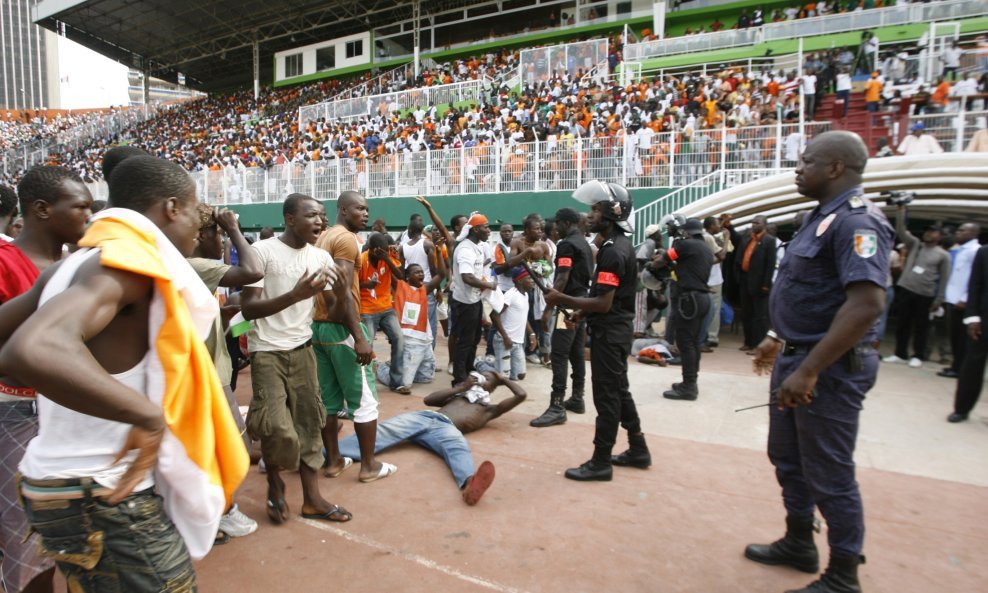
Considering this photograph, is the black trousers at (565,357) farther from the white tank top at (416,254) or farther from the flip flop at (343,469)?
the white tank top at (416,254)

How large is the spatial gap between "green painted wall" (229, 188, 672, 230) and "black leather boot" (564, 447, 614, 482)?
9187 millimetres

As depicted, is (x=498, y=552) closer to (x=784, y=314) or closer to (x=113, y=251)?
(x=784, y=314)

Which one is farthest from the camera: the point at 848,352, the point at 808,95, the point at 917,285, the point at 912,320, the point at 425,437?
the point at 808,95

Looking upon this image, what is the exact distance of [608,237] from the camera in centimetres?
390

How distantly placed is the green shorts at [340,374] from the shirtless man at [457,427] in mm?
503

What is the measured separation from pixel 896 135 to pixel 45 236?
39.3 feet

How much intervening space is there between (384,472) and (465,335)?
2.23 metres

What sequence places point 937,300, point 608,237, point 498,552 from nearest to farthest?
point 498,552 < point 608,237 < point 937,300

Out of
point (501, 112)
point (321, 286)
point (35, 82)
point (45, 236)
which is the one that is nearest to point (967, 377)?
point (321, 286)

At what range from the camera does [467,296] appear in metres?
5.89

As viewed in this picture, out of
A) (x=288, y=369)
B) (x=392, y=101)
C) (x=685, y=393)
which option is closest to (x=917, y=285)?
(x=685, y=393)

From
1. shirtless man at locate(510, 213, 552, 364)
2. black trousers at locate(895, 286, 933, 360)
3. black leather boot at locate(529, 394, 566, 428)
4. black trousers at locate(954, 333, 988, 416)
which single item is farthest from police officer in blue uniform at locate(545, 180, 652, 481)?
black trousers at locate(895, 286, 933, 360)

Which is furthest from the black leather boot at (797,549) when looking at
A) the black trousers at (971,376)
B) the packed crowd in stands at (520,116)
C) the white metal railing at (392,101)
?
the white metal railing at (392,101)

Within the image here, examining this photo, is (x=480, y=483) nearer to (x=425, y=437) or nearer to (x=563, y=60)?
(x=425, y=437)
